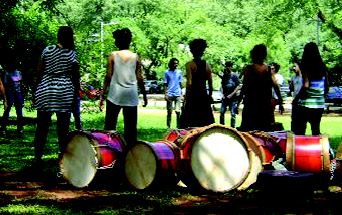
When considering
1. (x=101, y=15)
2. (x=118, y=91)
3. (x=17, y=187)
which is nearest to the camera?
(x=17, y=187)

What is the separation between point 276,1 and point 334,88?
1466cm

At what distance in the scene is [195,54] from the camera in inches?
400

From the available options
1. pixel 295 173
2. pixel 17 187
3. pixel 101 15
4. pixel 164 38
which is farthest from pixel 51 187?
pixel 101 15

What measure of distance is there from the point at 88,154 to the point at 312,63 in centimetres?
Answer: 391

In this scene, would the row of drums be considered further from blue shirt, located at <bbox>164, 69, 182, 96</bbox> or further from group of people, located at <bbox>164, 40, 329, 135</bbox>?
blue shirt, located at <bbox>164, 69, 182, 96</bbox>

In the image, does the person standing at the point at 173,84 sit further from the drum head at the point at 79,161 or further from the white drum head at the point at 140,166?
the white drum head at the point at 140,166

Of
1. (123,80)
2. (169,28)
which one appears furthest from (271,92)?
(169,28)

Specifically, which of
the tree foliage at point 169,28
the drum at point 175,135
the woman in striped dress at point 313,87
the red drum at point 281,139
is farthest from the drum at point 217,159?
the tree foliage at point 169,28

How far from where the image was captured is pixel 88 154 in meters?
7.79

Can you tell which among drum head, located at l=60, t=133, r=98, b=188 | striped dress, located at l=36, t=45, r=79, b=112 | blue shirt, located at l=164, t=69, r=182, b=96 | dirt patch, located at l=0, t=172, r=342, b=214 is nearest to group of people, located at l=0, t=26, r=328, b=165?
striped dress, located at l=36, t=45, r=79, b=112

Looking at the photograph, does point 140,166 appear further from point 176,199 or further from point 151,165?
point 176,199

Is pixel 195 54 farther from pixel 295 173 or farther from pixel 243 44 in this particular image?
pixel 243 44

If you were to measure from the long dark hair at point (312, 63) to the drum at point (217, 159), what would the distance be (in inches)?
116

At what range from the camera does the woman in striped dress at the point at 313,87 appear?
9.91m
